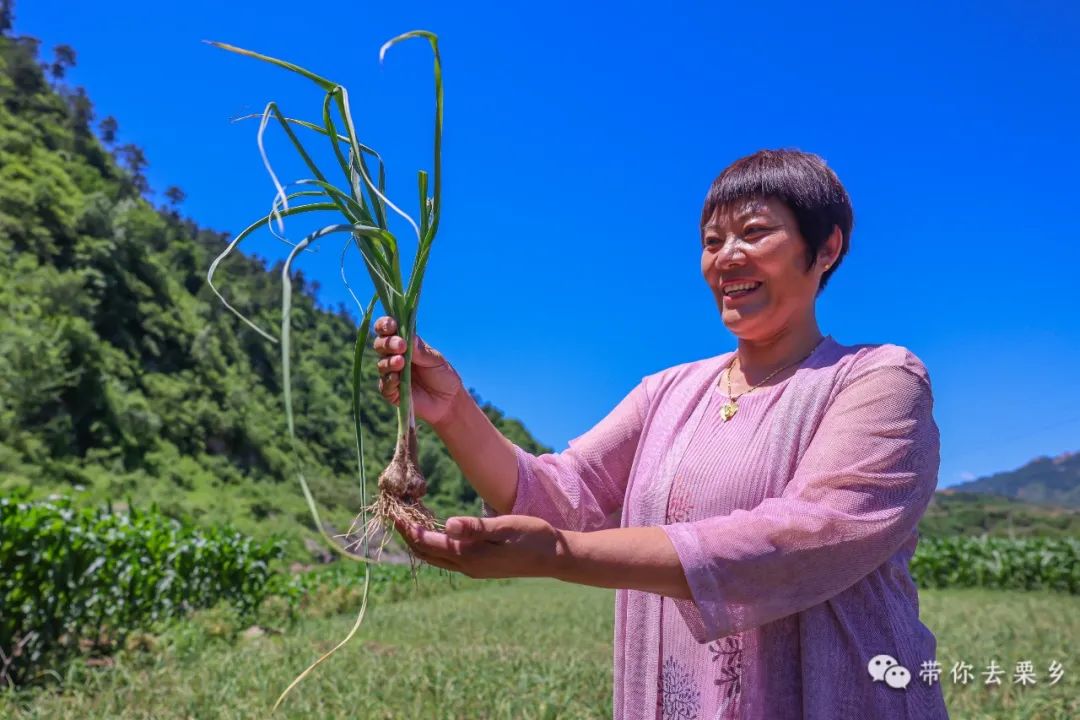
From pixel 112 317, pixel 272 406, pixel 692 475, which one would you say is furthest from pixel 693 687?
pixel 272 406

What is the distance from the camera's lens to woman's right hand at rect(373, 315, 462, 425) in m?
1.53

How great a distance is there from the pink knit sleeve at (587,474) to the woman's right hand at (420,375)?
17 centimetres

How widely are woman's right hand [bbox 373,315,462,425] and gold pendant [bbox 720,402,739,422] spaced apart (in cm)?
48

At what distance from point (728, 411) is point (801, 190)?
0.40 metres

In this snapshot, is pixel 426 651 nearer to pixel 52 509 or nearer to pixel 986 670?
pixel 52 509

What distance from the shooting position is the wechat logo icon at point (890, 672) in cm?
134

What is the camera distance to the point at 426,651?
561 centimetres

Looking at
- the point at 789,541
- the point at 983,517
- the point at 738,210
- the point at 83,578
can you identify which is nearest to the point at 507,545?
the point at 789,541

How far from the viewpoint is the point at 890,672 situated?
135cm

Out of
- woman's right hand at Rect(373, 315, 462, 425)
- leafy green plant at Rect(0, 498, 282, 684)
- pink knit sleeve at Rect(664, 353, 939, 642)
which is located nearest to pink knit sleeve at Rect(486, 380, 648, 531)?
woman's right hand at Rect(373, 315, 462, 425)

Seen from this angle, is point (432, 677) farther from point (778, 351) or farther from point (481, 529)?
point (481, 529)

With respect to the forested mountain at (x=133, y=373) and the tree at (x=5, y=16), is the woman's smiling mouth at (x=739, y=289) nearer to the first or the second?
the forested mountain at (x=133, y=373)

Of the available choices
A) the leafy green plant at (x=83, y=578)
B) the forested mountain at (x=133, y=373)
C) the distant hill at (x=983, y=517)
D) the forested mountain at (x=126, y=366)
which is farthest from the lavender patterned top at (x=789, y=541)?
the distant hill at (x=983, y=517)

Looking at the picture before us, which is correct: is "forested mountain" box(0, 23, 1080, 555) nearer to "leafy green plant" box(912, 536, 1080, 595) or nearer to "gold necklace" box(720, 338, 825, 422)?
"leafy green plant" box(912, 536, 1080, 595)
